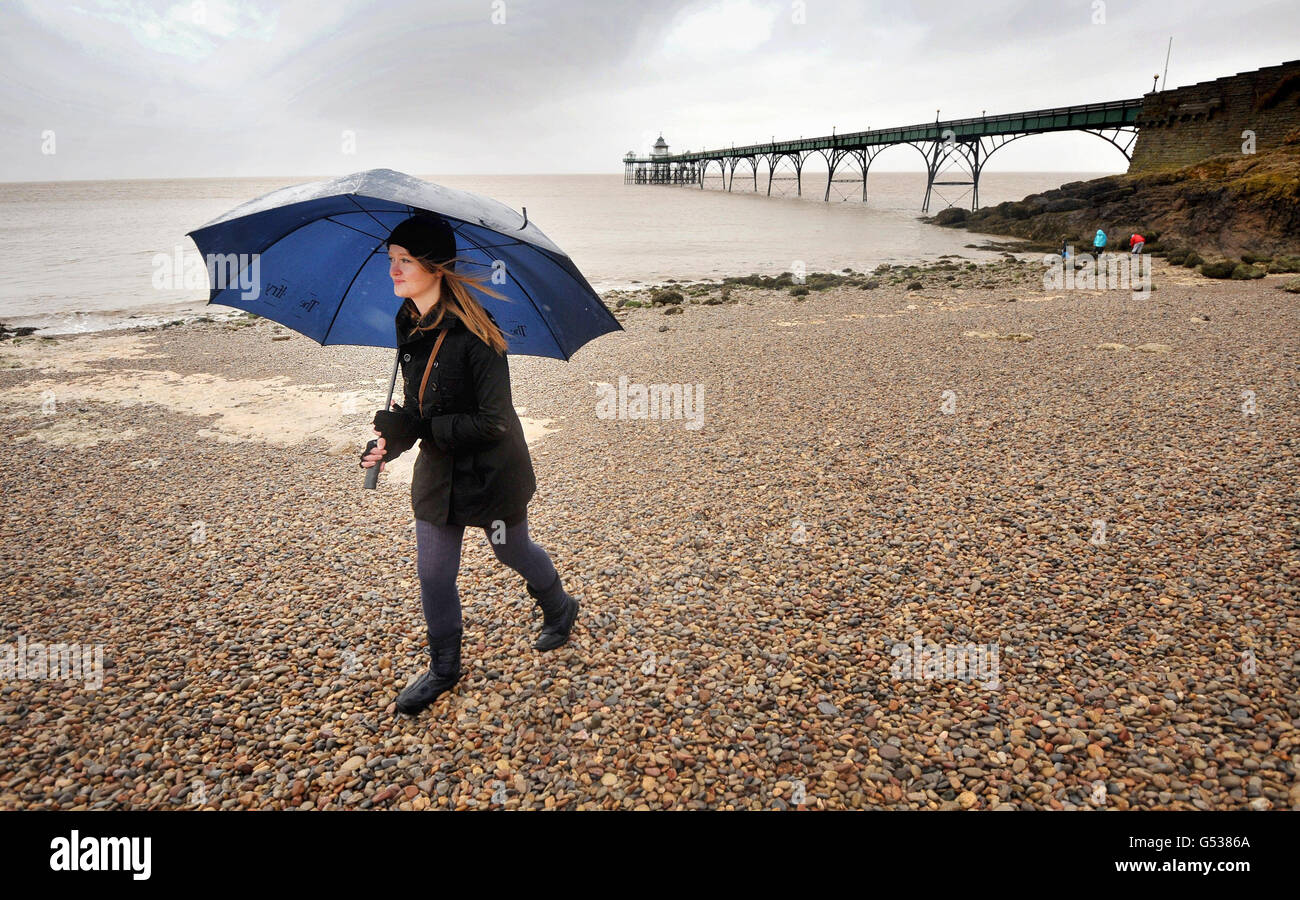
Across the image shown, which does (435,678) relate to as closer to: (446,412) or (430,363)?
(446,412)

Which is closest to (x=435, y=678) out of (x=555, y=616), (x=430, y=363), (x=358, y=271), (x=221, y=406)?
(x=555, y=616)

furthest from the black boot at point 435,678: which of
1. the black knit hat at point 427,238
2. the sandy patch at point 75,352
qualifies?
the sandy patch at point 75,352

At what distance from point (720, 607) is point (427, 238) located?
112 inches

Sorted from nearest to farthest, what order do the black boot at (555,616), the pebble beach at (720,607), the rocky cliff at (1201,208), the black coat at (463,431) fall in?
the black coat at (463,431) < the pebble beach at (720,607) < the black boot at (555,616) < the rocky cliff at (1201,208)

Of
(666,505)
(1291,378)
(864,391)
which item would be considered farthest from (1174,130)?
(666,505)

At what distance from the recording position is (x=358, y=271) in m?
3.30

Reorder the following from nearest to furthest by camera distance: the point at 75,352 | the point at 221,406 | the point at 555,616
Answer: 1. the point at 555,616
2. the point at 221,406
3. the point at 75,352

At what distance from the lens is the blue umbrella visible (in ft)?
9.07

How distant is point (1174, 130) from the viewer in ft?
103

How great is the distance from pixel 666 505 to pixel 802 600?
6.09 feet

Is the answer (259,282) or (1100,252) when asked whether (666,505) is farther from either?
(1100,252)

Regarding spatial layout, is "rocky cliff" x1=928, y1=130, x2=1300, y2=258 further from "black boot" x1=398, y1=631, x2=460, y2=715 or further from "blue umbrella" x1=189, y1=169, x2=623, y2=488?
"black boot" x1=398, y1=631, x2=460, y2=715

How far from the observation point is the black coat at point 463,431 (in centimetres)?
267

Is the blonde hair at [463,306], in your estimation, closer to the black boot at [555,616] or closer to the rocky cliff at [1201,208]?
the black boot at [555,616]
